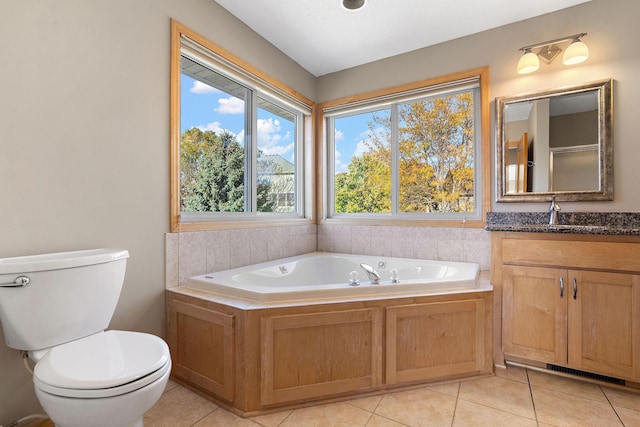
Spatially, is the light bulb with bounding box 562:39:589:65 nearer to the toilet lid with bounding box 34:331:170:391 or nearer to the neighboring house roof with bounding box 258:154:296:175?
the neighboring house roof with bounding box 258:154:296:175

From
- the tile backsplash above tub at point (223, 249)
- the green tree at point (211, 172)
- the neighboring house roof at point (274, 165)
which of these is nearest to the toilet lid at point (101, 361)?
the tile backsplash above tub at point (223, 249)

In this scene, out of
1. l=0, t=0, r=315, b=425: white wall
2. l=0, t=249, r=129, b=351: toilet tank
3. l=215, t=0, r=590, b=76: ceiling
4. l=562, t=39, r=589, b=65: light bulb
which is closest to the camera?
l=0, t=249, r=129, b=351: toilet tank

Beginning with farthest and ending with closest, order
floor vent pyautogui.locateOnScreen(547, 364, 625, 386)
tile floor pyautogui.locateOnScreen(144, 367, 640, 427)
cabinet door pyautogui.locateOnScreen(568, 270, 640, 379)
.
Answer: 1. floor vent pyautogui.locateOnScreen(547, 364, 625, 386)
2. cabinet door pyautogui.locateOnScreen(568, 270, 640, 379)
3. tile floor pyautogui.locateOnScreen(144, 367, 640, 427)

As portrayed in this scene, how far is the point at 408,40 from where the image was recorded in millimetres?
2635

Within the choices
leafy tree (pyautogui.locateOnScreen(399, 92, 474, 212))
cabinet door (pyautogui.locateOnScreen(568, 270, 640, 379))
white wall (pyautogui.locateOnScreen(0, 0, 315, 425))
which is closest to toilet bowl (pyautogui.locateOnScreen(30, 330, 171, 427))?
white wall (pyautogui.locateOnScreen(0, 0, 315, 425))

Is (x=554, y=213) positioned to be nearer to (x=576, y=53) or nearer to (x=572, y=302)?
(x=572, y=302)

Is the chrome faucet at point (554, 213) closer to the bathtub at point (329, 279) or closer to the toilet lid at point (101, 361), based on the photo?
the bathtub at point (329, 279)

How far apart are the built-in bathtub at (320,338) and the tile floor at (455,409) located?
6 centimetres

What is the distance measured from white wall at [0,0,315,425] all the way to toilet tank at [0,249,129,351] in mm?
215

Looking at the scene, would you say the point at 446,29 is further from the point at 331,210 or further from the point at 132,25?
the point at 132,25

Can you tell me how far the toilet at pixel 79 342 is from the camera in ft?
3.23

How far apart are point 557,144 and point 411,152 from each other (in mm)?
1081

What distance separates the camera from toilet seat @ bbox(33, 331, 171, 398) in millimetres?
980

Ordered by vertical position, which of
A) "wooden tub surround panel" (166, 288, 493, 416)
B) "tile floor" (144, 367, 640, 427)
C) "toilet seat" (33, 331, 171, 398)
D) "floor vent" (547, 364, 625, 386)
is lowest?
"tile floor" (144, 367, 640, 427)
